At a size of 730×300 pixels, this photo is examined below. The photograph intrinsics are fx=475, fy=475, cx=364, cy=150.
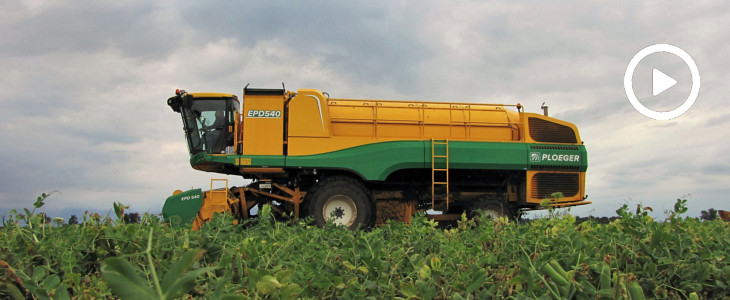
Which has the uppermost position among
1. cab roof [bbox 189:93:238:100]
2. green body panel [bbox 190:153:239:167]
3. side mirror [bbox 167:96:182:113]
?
cab roof [bbox 189:93:238:100]

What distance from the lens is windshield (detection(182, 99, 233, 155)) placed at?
1113cm

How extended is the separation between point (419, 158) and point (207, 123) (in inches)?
199

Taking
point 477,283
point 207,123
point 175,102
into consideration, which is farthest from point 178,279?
point 175,102

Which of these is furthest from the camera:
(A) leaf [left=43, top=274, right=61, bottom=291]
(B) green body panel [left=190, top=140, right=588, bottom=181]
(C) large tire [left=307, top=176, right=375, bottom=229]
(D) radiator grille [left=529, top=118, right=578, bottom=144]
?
(D) radiator grille [left=529, top=118, right=578, bottom=144]

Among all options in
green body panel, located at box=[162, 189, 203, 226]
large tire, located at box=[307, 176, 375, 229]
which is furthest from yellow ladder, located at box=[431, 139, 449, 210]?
green body panel, located at box=[162, 189, 203, 226]

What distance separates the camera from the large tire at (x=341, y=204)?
410 inches

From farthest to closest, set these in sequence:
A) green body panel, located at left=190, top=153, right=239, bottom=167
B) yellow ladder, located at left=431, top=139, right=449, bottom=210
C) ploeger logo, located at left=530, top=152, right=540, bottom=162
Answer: ploeger logo, located at left=530, top=152, right=540, bottom=162, yellow ladder, located at left=431, top=139, right=449, bottom=210, green body panel, located at left=190, top=153, right=239, bottom=167

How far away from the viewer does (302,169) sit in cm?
1088

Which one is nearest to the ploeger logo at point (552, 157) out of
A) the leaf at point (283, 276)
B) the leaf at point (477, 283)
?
the leaf at point (477, 283)

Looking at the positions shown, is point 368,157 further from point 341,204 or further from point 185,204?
point 185,204

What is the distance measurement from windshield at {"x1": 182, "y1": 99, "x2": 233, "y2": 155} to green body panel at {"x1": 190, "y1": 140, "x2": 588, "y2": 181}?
15.2 inches

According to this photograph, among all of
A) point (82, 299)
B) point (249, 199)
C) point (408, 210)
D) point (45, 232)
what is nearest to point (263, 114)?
point (249, 199)

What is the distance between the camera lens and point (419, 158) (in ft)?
36.4

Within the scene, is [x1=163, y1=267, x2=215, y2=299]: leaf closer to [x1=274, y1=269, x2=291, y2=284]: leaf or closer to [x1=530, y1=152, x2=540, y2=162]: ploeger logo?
[x1=274, y1=269, x2=291, y2=284]: leaf
